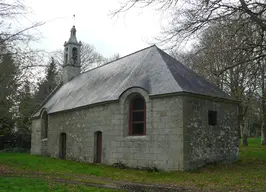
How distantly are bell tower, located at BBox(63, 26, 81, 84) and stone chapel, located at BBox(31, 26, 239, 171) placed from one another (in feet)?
27.7

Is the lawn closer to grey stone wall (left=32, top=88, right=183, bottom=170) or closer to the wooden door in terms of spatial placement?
grey stone wall (left=32, top=88, right=183, bottom=170)

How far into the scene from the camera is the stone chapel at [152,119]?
13000 mm

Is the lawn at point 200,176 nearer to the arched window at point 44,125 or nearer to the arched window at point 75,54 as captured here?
the arched window at point 44,125

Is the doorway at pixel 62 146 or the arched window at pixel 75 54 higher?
the arched window at pixel 75 54

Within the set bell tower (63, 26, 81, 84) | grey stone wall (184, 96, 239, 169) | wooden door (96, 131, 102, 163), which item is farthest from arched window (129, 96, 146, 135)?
bell tower (63, 26, 81, 84)

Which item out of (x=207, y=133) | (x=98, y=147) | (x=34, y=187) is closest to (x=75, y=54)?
(x=98, y=147)

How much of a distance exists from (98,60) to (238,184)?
32938 millimetres

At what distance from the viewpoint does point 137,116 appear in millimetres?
14477

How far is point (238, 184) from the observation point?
9641 mm

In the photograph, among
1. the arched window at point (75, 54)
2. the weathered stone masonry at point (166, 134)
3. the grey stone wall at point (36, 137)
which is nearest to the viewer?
the weathered stone masonry at point (166, 134)

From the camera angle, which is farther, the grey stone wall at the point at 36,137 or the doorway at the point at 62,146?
the grey stone wall at the point at 36,137

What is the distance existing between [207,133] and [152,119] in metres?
2.77

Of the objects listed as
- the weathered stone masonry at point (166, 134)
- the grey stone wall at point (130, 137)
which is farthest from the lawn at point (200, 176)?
the grey stone wall at point (130, 137)

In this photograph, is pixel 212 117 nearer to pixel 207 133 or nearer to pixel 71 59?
pixel 207 133
